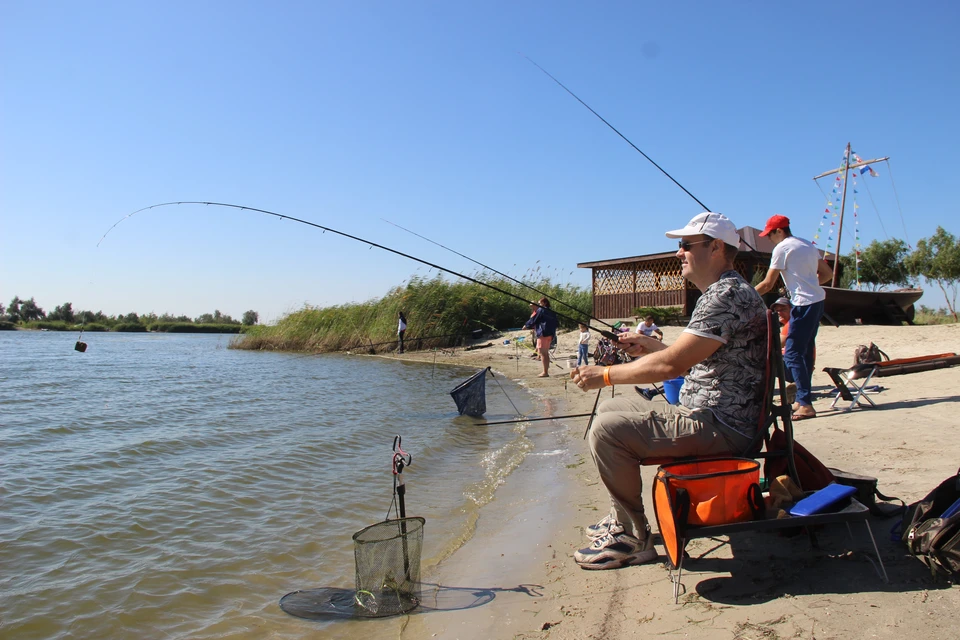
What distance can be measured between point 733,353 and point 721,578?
99cm

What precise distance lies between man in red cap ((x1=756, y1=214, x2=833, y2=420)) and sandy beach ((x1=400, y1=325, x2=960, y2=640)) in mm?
730

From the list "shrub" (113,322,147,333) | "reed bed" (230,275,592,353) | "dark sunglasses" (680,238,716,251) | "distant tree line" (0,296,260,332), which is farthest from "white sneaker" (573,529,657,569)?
"shrub" (113,322,147,333)

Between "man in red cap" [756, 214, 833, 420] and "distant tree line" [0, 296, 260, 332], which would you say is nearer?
"man in red cap" [756, 214, 833, 420]

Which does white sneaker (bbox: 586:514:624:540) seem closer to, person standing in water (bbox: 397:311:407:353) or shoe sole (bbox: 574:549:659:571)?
shoe sole (bbox: 574:549:659:571)

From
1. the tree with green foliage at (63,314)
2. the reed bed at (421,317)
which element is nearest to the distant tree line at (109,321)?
the tree with green foliage at (63,314)

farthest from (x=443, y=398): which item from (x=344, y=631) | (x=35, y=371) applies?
(x=35, y=371)

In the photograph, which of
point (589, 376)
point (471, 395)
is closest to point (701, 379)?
point (589, 376)

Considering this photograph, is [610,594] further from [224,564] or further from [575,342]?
[575,342]

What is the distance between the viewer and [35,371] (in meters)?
19.3

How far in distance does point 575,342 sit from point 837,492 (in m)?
19.1

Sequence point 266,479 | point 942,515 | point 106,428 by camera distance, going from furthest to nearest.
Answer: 1. point 106,428
2. point 266,479
3. point 942,515

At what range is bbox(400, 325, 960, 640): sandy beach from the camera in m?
2.27

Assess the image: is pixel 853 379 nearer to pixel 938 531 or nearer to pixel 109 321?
pixel 938 531

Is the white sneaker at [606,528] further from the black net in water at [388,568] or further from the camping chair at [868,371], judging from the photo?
the camping chair at [868,371]
